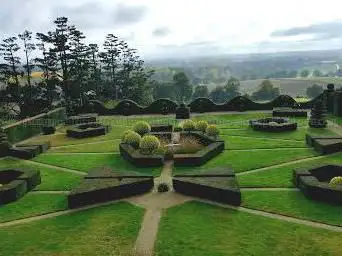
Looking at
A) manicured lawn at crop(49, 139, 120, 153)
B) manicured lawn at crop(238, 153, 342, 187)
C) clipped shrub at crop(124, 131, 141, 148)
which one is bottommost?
manicured lawn at crop(238, 153, 342, 187)

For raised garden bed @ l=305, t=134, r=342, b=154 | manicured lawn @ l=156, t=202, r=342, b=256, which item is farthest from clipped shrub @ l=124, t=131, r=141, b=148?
raised garden bed @ l=305, t=134, r=342, b=154

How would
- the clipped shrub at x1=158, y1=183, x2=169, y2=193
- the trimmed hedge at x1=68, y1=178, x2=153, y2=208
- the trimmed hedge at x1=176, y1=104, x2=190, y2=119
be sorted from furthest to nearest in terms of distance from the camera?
the trimmed hedge at x1=176, y1=104, x2=190, y2=119, the clipped shrub at x1=158, y1=183, x2=169, y2=193, the trimmed hedge at x1=68, y1=178, x2=153, y2=208

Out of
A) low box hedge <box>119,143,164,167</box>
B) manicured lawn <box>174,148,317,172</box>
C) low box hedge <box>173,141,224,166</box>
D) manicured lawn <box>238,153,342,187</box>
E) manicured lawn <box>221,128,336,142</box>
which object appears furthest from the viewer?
manicured lawn <box>221,128,336,142</box>

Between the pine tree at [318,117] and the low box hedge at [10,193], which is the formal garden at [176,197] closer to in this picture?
the low box hedge at [10,193]

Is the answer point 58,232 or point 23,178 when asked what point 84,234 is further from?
point 23,178

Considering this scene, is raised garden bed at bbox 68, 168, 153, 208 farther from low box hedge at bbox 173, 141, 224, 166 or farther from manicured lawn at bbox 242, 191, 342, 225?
manicured lawn at bbox 242, 191, 342, 225

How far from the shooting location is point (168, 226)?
571 inches

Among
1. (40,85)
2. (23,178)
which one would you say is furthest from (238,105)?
(23,178)

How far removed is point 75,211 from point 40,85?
3484 centimetres

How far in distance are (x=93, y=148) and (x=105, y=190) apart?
33.6ft

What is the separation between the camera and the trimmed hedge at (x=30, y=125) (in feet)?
97.3

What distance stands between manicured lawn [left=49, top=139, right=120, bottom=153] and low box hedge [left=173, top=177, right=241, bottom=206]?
9.56 m

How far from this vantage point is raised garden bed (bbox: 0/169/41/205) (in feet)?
58.1

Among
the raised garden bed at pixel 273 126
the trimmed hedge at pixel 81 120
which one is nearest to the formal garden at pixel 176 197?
the raised garden bed at pixel 273 126
